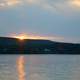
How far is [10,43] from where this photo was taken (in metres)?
120

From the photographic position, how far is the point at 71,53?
129 m

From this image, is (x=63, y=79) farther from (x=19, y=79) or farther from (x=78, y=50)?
(x=78, y=50)

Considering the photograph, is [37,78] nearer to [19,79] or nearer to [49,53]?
[19,79]

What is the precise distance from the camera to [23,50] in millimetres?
119688

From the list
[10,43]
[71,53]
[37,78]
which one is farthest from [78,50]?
[37,78]

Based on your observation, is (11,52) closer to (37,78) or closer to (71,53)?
(71,53)

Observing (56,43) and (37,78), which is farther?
(56,43)

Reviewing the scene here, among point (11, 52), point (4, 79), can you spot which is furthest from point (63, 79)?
point (11, 52)

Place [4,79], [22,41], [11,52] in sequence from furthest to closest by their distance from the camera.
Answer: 1. [11,52]
2. [22,41]
3. [4,79]

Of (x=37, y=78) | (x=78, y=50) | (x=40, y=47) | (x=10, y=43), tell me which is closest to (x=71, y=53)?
(x=78, y=50)

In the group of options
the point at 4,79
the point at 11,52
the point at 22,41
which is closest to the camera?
the point at 4,79

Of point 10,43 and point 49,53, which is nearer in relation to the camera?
point 10,43

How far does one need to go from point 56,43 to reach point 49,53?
922cm

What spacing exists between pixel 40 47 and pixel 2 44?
10889mm
